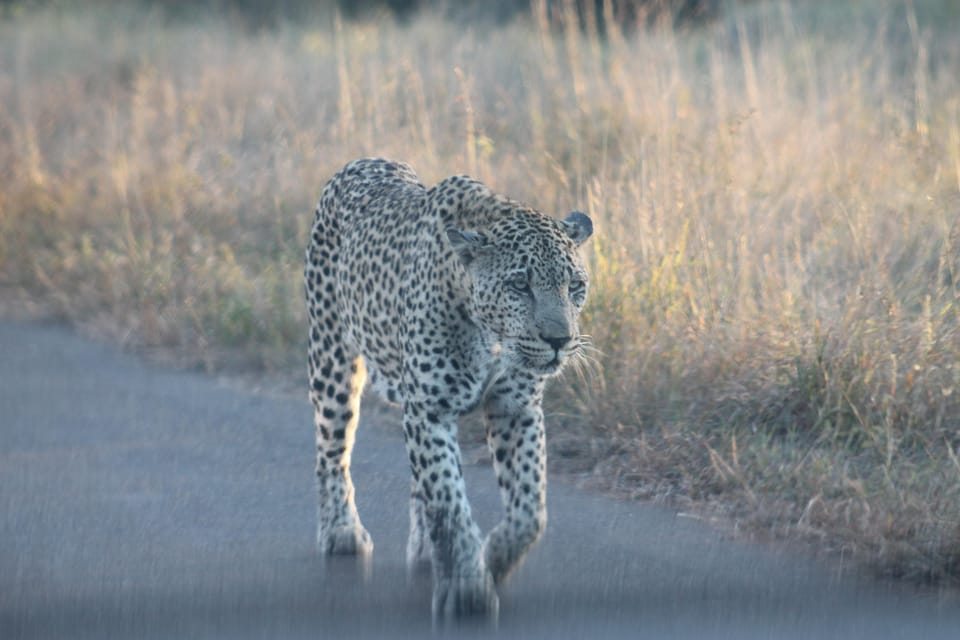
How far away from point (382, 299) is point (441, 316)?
57 centimetres

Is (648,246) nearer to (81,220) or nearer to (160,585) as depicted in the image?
(160,585)

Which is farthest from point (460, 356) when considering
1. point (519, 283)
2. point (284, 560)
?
point (284, 560)

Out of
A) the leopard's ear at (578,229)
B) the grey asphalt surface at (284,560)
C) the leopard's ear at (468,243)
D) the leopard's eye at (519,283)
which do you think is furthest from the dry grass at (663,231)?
the leopard's ear at (468,243)

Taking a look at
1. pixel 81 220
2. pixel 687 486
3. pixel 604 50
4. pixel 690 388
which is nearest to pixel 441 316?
pixel 687 486

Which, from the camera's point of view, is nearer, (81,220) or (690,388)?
(690,388)

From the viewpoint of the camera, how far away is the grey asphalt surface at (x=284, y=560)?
418 cm

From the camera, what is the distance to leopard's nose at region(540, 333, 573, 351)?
13.5 feet

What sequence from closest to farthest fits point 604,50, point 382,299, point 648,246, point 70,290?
point 382,299
point 648,246
point 70,290
point 604,50

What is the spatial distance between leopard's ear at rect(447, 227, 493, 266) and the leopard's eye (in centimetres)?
16

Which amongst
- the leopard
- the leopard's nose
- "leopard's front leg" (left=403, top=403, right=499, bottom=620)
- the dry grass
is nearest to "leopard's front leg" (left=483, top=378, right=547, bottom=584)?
the leopard

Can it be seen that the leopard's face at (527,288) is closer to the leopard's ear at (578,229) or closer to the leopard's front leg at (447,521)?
the leopard's ear at (578,229)

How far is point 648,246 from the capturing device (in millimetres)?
7074

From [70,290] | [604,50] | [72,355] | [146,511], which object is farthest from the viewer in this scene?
[604,50]

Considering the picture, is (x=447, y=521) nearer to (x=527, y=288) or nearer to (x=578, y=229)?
(x=527, y=288)
